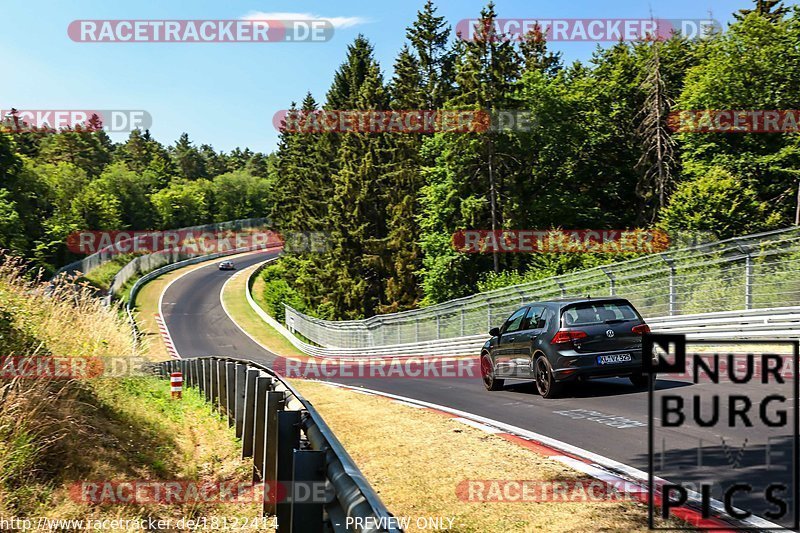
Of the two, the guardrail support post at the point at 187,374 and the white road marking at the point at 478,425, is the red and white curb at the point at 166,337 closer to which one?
the guardrail support post at the point at 187,374

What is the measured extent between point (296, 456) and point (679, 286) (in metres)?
16.9

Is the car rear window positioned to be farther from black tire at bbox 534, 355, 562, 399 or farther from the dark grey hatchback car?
black tire at bbox 534, 355, 562, 399

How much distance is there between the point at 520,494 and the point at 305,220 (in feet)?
226

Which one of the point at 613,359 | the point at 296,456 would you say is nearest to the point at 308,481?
the point at 296,456

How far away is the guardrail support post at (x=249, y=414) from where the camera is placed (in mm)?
8273

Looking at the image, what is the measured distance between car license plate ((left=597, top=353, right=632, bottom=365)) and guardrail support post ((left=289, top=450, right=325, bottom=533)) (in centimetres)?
832

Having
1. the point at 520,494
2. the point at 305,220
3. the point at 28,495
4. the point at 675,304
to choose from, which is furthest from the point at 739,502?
the point at 305,220

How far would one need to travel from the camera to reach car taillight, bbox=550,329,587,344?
11.8 meters

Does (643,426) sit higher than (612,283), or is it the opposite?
(612,283)

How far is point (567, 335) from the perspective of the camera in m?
11.9

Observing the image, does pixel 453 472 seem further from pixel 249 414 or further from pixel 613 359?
pixel 613 359

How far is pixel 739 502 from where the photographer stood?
5543mm

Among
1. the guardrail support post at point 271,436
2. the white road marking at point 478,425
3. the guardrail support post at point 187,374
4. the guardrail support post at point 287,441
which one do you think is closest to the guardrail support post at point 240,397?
the guardrail support post at point 271,436

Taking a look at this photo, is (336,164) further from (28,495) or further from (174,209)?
(28,495)
